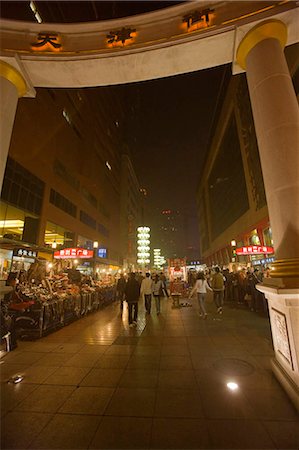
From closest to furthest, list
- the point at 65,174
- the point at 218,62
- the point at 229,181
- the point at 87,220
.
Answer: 1. the point at 218,62
2. the point at 65,174
3. the point at 87,220
4. the point at 229,181

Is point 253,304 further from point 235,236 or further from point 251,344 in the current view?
point 235,236

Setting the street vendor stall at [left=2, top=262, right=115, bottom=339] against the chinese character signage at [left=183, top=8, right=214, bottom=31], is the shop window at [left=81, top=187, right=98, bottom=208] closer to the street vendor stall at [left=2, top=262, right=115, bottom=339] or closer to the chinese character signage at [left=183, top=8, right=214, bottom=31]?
the street vendor stall at [left=2, top=262, right=115, bottom=339]

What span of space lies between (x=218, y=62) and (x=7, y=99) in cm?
529

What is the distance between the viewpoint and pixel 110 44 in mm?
5258

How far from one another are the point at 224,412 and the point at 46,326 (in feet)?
19.8

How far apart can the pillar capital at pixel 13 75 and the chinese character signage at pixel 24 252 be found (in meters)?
10.1

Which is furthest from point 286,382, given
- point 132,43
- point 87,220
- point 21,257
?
point 87,220

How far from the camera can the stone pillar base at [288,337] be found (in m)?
3.05

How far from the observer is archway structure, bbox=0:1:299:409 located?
3.50 m

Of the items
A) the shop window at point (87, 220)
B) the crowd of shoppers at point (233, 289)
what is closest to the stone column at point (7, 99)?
the crowd of shoppers at point (233, 289)

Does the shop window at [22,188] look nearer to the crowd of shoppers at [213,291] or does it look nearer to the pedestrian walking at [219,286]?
the crowd of shoppers at [213,291]

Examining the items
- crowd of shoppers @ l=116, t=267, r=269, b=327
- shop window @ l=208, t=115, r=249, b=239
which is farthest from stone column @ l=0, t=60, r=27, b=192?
shop window @ l=208, t=115, r=249, b=239

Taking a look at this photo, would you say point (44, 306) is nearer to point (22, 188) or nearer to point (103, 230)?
point (22, 188)

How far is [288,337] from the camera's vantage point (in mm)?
3203
